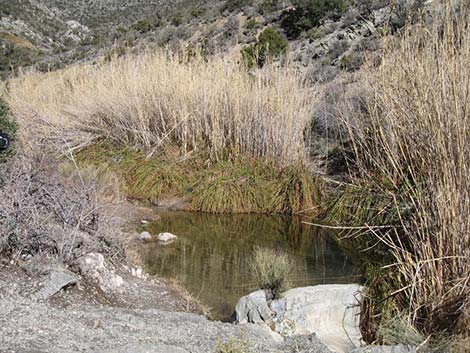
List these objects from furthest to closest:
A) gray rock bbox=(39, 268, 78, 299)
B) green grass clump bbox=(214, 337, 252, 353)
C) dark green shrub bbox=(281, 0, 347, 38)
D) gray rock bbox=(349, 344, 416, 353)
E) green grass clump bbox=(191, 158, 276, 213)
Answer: dark green shrub bbox=(281, 0, 347, 38) < green grass clump bbox=(191, 158, 276, 213) < gray rock bbox=(39, 268, 78, 299) < gray rock bbox=(349, 344, 416, 353) < green grass clump bbox=(214, 337, 252, 353)

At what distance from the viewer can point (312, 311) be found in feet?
16.0

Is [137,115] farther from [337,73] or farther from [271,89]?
[337,73]

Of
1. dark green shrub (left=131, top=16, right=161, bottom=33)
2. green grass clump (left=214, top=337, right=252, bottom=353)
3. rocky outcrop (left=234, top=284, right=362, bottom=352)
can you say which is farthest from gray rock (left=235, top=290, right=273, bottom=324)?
dark green shrub (left=131, top=16, right=161, bottom=33)

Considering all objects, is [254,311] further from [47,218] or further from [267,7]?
[267,7]

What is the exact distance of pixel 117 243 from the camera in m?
5.99

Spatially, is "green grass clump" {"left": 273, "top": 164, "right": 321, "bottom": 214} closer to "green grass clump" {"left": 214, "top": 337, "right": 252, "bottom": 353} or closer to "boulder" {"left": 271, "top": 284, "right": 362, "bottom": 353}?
"boulder" {"left": 271, "top": 284, "right": 362, "bottom": 353}

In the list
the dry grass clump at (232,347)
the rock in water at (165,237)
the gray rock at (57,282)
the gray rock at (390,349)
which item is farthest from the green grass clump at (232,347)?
the rock in water at (165,237)

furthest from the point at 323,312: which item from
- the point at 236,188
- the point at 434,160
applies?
the point at 236,188

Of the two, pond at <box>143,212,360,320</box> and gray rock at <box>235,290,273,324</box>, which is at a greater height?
gray rock at <box>235,290,273,324</box>

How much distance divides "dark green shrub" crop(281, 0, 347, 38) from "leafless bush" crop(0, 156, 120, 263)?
612 inches

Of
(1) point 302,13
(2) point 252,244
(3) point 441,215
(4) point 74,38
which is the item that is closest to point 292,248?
(2) point 252,244

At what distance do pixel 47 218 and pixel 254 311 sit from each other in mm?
2030

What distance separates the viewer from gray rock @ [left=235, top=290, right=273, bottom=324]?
474cm

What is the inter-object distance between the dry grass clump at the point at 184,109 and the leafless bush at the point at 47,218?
3.19m
